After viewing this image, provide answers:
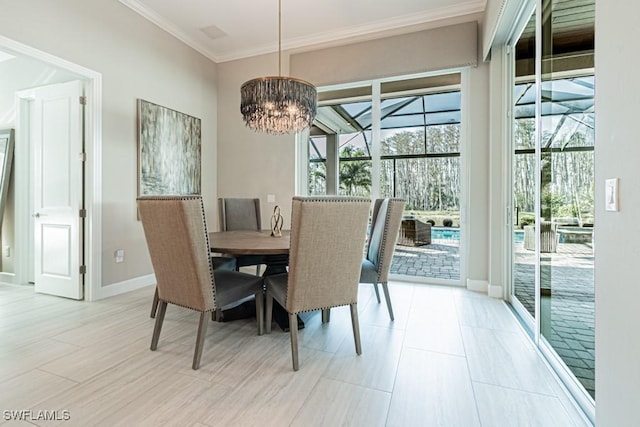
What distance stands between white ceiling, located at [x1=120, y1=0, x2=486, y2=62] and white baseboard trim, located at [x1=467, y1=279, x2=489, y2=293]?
118 inches

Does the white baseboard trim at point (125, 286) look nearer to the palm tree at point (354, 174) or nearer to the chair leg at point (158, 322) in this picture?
the chair leg at point (158, 322)

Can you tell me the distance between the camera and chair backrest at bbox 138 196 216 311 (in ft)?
5.69

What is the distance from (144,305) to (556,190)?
3.46 metres

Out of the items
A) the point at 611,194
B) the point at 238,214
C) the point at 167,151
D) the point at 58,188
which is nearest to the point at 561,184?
the point at 611,194

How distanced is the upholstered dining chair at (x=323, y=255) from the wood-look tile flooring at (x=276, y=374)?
29 centimetres

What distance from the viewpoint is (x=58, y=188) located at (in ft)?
10.5

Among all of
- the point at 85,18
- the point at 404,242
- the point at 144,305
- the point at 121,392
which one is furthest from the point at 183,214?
the point at 404,242

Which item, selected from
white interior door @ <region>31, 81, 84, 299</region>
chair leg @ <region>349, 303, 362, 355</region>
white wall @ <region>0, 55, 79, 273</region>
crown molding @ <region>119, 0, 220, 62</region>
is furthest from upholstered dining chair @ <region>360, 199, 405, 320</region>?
white wall @ <region>0, 55, 79, 273</region>

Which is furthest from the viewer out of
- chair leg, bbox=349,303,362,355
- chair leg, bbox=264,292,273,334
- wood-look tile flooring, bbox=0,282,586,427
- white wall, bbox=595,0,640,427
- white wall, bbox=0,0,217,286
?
white wall, bbox=0,0,217,286

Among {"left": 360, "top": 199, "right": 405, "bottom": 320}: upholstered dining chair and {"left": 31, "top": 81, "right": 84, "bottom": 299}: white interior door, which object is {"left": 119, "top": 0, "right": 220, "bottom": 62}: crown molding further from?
{"left": 360, "top": 199, "right": 405, "bottom": 320}: upholstered dining chair

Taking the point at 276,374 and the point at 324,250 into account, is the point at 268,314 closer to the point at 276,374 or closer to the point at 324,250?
the point at 276,374

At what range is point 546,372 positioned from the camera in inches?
71.2

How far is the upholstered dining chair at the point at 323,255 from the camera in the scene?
1728 millimetres

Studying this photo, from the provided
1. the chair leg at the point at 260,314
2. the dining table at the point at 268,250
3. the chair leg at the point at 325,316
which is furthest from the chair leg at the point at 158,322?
the chair leg at the point at 325,316
